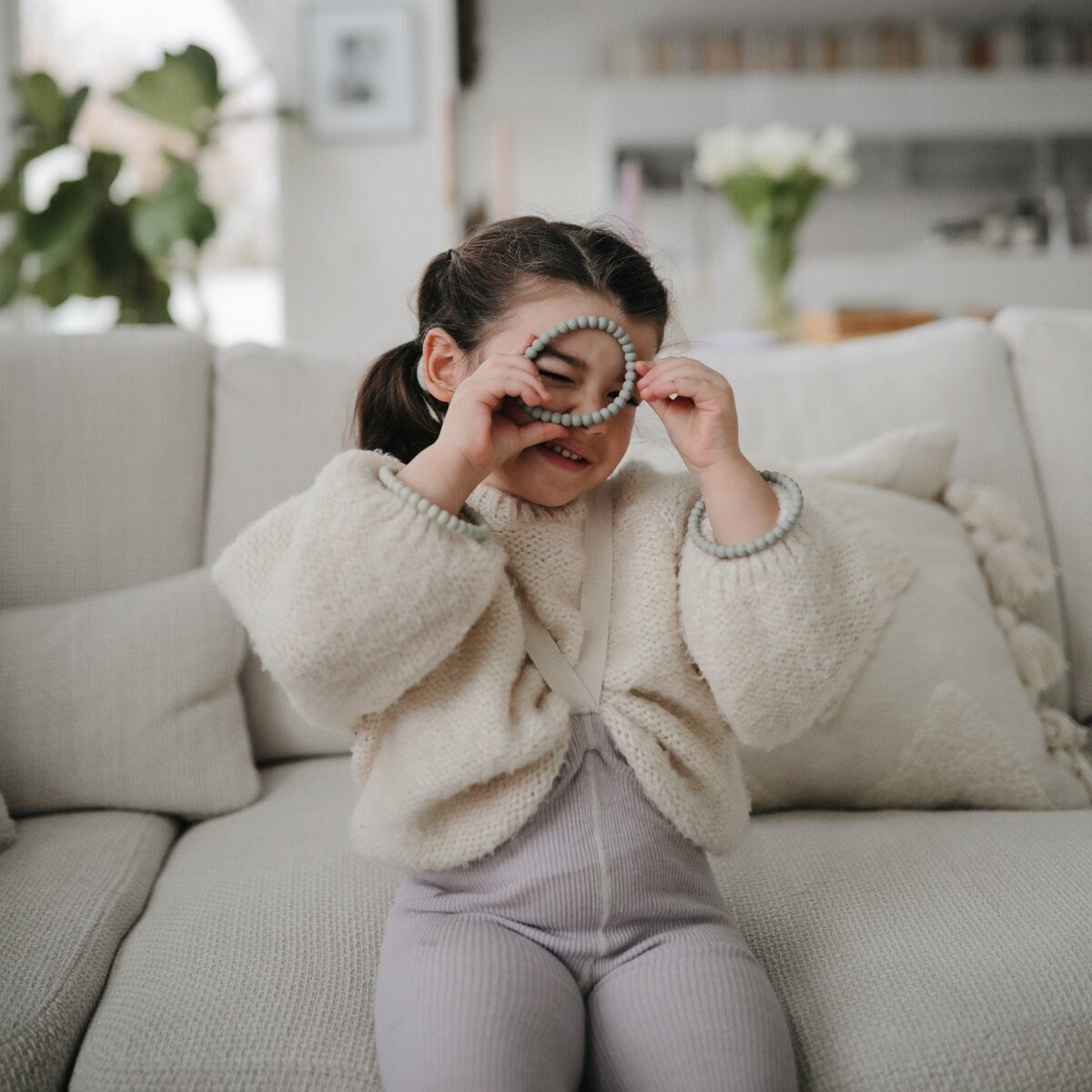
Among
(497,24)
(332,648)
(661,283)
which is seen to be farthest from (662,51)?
(332,648)

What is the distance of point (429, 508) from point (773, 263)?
7.09 ft

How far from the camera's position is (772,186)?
2756mm

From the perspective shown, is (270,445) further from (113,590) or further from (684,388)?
(684,388)

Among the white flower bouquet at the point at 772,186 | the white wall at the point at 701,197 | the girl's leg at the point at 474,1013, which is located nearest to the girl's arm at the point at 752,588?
the girl's leg at the point at 474,1013

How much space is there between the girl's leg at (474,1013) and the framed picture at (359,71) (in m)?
3.09

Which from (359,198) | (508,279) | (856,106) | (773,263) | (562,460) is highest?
(856,106)

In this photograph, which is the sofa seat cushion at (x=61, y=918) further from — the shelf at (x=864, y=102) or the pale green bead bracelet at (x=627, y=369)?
the shelf at (x=864, y=102)

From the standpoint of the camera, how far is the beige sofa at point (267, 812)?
0.89 metres

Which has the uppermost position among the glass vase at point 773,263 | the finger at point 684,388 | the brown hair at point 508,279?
the glass vase at point 773,263

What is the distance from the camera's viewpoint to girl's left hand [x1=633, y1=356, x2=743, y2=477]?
0.95 metres

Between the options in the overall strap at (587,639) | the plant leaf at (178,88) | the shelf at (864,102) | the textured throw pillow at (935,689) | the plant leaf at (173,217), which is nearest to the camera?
the overall strap at (587,639)

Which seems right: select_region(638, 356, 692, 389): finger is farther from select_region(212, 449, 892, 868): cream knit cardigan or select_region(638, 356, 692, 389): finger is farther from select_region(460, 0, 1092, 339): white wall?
select_region(460, 0, 1092, 339): white wall

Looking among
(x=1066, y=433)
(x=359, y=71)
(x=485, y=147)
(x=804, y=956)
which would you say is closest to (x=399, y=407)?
(x=804, y=956)

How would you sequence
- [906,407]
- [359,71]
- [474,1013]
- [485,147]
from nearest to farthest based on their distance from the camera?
1. [474,1013]
2. [906,407]
3. [359,71]
4. [485,147]
